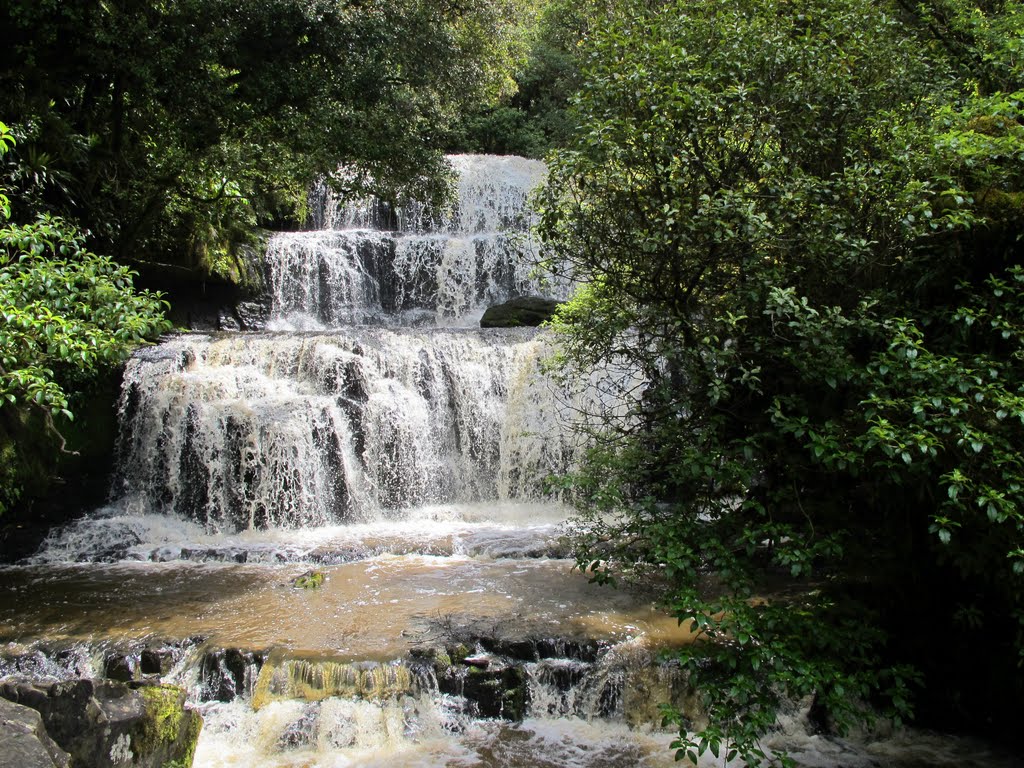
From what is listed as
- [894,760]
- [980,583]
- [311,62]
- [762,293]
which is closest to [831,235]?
[762,293]

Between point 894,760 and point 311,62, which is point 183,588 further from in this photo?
point 311,62

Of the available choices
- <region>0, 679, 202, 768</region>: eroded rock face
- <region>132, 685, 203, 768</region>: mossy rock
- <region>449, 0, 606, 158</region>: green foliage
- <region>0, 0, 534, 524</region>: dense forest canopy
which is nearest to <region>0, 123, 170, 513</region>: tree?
<region>0, 679, 202, 768</region>: eroded rock face

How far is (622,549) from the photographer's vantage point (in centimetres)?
449

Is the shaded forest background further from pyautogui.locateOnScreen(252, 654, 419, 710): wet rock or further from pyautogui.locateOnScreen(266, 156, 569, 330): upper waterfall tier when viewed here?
pyautogui.locateOnScreen(266, 156, 569, 330): upper waterfall tier

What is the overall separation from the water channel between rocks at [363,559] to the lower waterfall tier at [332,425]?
31 millimetres

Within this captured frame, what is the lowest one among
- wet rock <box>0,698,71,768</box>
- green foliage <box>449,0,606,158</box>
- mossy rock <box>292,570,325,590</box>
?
mossy rock <box>292,570,325,590</box>

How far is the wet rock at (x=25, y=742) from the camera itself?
3.19m

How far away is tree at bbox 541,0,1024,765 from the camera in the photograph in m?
3.70

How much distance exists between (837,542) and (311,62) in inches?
368

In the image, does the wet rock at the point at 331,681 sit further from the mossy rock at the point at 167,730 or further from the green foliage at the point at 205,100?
the green foliage at the point at 205,100

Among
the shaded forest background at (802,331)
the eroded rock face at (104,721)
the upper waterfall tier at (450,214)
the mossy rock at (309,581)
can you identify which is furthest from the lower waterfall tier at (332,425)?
the upper waterfall tier at (450,214)

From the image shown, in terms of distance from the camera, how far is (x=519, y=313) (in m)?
14.5

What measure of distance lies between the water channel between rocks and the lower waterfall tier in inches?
1.2

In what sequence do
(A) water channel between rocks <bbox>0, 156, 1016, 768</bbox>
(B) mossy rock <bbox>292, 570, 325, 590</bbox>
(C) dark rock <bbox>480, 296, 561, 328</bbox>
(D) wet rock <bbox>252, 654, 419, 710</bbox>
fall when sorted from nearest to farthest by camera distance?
(A) water channel between rocks <bbox>0, 156, 1016, 768</bbox> → (D) wet rock <bbox>252, 654, 419, 710</bbox> → (B) mossy rock <bbox>292, 570, 325, 590</bbox> → (C) dark rock <bbox>480, 296, 561, 328</bbox>
